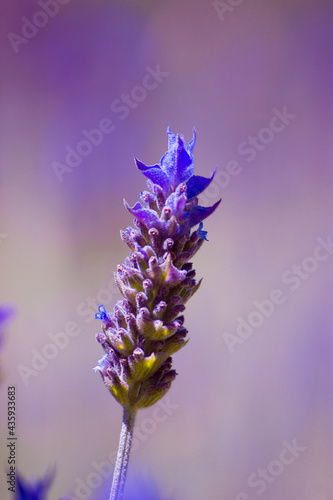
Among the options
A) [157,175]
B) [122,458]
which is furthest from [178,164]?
[122,458]

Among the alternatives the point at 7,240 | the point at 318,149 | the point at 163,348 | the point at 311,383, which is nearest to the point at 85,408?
the point at 7,240

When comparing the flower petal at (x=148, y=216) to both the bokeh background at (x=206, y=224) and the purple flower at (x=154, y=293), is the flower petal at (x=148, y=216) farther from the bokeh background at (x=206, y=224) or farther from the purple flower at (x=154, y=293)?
the bokeh background at (x=206, y=224)

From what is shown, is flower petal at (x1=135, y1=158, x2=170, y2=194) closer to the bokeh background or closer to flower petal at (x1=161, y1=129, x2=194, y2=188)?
flower petal at (x1=161, y1=129, x2=194, y2=188)

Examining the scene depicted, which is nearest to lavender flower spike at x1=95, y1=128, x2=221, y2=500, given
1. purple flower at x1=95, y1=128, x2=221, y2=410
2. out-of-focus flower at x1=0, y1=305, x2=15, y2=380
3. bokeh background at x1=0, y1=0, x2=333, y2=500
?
purple flower at x1=95, y1=128, x2=221, y2=410

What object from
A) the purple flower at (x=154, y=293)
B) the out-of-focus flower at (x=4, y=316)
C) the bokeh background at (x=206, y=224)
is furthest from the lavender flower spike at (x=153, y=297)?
the bokeh background at (x=206, y=224)

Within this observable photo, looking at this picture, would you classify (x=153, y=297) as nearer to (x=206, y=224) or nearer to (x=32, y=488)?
(x=32, y=488)

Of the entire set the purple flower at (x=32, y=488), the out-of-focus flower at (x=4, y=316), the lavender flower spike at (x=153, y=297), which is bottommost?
the purple flower at (x=32, y=488)
